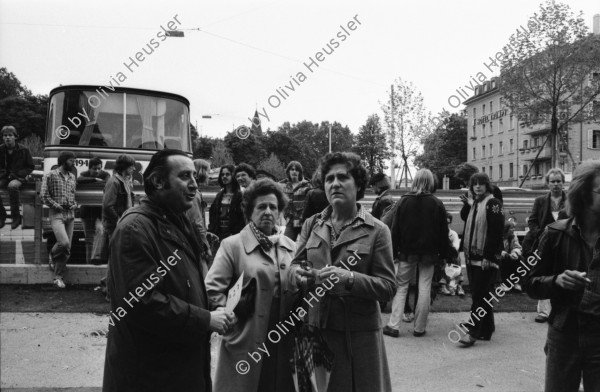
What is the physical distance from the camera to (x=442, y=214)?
662 centimetres

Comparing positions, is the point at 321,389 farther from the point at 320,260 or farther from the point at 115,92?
the point at 115,92

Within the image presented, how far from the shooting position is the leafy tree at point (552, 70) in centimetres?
2220

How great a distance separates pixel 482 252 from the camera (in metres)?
6.30

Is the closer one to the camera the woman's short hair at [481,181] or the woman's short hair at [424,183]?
the woman's short hair at [481,181]

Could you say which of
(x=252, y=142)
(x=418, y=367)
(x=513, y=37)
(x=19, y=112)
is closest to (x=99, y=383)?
(x=418, y=367)

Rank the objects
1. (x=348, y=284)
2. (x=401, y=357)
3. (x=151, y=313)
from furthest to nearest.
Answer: (x=401, y=357)
(x=348, y=284)
(x=151, y=313)

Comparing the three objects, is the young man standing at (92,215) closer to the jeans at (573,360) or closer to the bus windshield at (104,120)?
the bus windshield at (104,120)

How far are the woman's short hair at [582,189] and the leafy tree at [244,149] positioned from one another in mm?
63778

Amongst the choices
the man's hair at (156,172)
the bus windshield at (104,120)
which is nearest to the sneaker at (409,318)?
the man's hair at (156,172)

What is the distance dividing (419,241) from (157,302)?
4.60m

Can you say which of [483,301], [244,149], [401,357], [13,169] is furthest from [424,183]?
[244,149]

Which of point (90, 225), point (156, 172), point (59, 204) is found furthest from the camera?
point (90, 225)

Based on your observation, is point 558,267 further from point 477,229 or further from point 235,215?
point 235,215

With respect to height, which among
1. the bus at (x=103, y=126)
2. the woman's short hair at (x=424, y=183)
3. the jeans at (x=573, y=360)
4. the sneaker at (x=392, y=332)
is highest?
the bus at (x=103, y=126)
